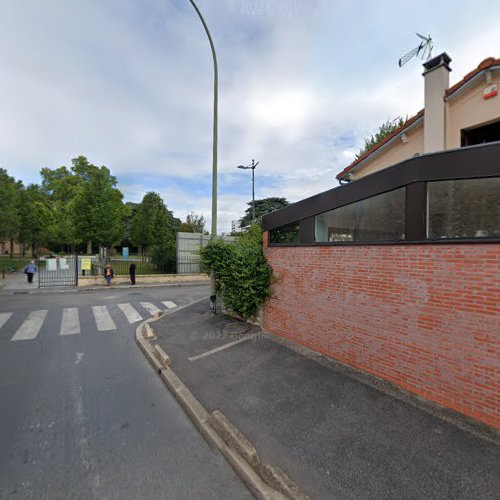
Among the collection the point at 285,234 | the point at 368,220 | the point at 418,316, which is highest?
the point at 368,220

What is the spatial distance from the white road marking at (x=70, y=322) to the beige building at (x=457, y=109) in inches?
406

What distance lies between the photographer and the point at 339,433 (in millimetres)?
3234

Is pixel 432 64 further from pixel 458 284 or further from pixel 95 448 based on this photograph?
pixel 95 448

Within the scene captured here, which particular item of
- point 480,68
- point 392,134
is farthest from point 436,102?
point 392,134

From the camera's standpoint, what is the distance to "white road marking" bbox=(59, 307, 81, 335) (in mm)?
7770

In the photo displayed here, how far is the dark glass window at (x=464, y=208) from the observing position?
10.8 feet

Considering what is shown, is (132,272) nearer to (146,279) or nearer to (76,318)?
(146,279)

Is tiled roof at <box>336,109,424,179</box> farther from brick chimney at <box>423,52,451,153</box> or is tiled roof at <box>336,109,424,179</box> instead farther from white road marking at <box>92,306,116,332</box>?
white road marking at <box>92,306,116,332</box>

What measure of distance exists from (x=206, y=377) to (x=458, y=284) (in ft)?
14.2

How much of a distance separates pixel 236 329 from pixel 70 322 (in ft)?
18.8

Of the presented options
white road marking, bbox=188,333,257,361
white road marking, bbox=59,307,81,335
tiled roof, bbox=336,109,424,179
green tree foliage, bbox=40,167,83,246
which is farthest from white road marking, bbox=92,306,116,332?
green tree foliage, bbox=40,167,83,246

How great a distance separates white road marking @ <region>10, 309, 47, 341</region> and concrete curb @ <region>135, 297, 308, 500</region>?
5369mm

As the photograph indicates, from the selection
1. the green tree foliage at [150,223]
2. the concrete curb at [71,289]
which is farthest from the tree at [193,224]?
the concrete curb at [71,289]

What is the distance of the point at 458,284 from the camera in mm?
3412
